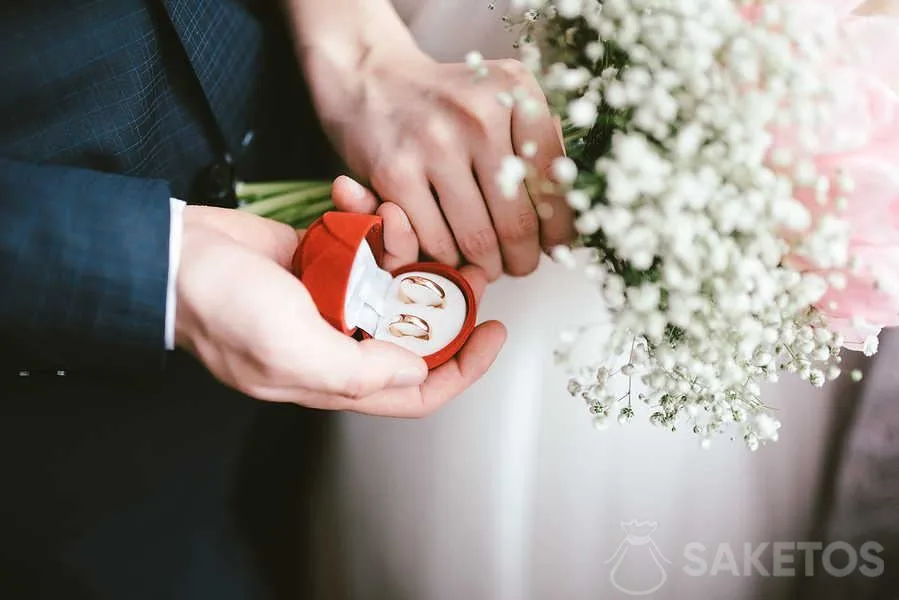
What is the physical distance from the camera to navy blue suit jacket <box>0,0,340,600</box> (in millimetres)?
593

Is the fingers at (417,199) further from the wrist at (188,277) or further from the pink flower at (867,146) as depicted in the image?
the pink flower at (867,146)

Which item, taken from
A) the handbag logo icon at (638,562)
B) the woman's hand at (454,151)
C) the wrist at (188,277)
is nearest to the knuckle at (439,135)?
the woman's hand at (454,151)

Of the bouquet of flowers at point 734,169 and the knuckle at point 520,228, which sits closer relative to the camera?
the bouquet of flowers at point 734,169

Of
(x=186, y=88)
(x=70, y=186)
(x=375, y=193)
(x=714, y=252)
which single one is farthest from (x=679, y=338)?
(x=186, y=88)

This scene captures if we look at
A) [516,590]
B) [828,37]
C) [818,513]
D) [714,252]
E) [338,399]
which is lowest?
[516,590]

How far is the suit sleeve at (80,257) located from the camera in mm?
584

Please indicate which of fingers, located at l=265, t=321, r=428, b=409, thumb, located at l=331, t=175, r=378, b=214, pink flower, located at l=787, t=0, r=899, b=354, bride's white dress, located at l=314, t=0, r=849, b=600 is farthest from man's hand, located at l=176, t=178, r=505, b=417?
pink flower, located at l=787, t=0, r=899, b=354

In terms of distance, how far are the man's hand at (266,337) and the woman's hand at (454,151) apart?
0.16 metres

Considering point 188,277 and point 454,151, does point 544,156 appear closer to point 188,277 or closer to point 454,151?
point 454,151

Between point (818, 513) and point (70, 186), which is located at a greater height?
point (70, 186)

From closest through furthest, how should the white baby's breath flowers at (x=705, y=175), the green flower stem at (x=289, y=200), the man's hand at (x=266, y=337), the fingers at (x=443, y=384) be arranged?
the white baby's breath flowers at (x=705, y=175) < the man's hand at (x=266, y=337) < the fingers at (x=443, y=384) < the green flower stem at (x=289, y=200)

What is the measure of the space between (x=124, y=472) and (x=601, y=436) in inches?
23.6

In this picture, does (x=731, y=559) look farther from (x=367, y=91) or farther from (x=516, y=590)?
(x=367, y=91)

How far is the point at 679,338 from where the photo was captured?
22.4 inches
